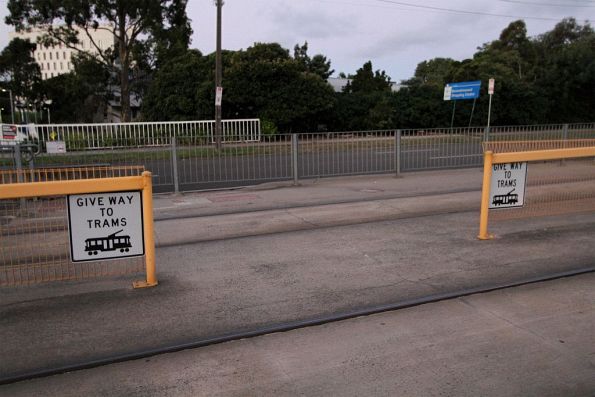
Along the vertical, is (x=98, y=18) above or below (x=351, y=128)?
above

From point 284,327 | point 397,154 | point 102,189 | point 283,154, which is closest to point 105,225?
point 102,189

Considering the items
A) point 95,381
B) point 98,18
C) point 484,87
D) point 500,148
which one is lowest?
point 95,381

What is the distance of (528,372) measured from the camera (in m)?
3.98

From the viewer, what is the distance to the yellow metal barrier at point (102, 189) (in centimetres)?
509

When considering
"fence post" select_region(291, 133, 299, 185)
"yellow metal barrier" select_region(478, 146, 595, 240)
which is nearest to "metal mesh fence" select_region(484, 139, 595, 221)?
"yellow metal barrier" select_region(478, 146, 595, 240)

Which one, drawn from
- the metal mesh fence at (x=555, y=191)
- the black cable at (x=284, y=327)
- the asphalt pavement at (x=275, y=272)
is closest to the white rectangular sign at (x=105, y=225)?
the asphalt pavement at (x=275, y=272)

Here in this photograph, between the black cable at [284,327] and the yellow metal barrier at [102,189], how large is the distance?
1650 mm

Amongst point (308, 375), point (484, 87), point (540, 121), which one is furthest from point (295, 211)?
point (540, 121)

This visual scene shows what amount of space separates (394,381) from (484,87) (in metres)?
39.0

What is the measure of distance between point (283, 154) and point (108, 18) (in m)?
24.0

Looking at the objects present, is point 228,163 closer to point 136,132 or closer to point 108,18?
point 136,132

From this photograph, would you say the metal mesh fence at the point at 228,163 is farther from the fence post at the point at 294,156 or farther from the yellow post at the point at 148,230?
the yellow post at the point at 148,230

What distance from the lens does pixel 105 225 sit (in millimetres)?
5504

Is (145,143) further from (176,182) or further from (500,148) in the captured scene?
(500,148)
